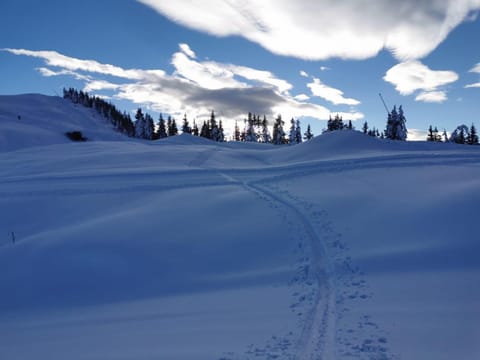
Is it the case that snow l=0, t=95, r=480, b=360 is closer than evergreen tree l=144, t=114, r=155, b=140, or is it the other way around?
snow l=0, t=95, r=480, b=360

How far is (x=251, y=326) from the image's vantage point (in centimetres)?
734

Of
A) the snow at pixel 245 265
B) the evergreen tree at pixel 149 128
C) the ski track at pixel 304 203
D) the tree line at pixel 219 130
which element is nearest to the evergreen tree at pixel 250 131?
the tree line at pixel 219 130

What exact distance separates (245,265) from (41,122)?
284 ft

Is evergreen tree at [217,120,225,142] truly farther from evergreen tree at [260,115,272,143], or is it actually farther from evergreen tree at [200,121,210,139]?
Answer: evergreen tree at [260,115,272,143]

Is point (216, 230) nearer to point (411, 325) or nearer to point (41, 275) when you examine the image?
point (41, 275)

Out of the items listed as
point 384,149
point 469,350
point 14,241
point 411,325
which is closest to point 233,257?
point 411,325

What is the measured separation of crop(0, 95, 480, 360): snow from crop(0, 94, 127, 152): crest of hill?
147ft

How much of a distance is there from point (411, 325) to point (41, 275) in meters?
10.3

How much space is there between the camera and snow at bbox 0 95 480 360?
6859 mm

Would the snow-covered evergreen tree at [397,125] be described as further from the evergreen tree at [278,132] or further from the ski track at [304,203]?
the ski track at [304,203]

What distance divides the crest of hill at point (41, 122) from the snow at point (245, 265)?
4484 centimetres

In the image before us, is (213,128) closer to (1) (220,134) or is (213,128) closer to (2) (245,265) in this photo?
(1) (220,134)

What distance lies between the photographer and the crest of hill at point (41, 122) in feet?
198

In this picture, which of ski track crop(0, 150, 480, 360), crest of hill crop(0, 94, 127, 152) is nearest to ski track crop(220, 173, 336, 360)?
ski track crop(0, 150, 480, 360)
